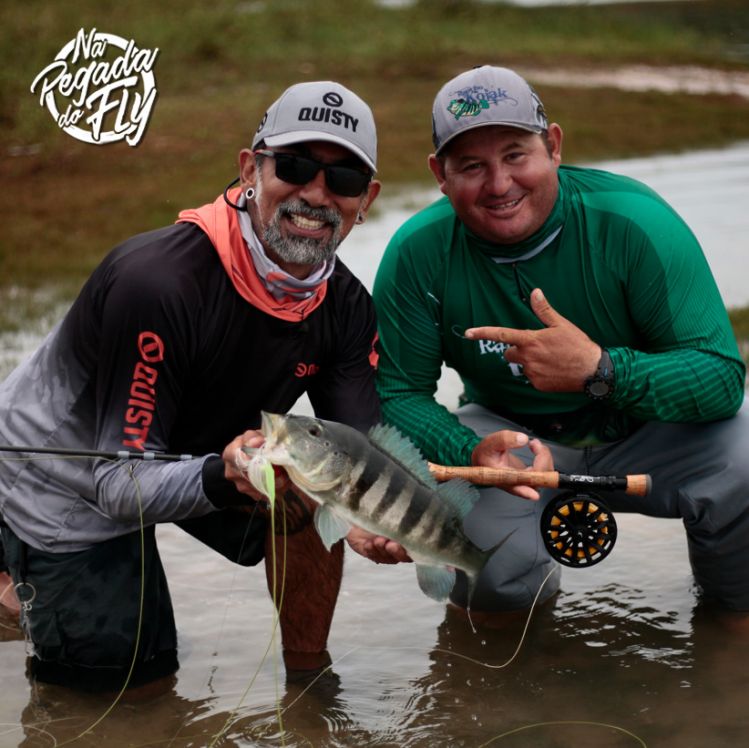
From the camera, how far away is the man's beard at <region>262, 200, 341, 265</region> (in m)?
3.62

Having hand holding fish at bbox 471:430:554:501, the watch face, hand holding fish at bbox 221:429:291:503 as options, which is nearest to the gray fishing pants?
hand holding fish at bbox 471:430:554:501

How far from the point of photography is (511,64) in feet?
69.5

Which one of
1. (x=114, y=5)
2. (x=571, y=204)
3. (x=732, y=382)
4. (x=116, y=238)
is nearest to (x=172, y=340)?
(x=571, y=204)

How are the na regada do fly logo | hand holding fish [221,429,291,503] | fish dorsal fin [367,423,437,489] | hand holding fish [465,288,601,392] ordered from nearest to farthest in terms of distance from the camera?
hand holding fish [221,429,291,503] → fish dorsal fin [367,423,437,489] → hand holding fish [465,288,601,392] → the na regada do fly logo

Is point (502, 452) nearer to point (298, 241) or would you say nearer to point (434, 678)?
point (434, 678)

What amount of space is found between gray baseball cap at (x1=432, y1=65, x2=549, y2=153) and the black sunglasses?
1.56ft

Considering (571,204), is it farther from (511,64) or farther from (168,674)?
(511,64)

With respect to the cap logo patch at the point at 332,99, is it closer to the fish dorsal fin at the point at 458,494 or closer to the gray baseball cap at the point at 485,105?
the gray baseball cap at the point at 485,105

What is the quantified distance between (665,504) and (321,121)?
1697 millimetres

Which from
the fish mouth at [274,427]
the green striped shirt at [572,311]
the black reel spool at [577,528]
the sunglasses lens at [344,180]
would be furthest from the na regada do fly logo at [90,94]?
the fish mouth at [274,427]

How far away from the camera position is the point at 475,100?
400 centimetres

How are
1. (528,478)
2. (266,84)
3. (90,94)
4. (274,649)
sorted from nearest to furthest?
(528,478) < (274,649) < (90,94) < (266,84)

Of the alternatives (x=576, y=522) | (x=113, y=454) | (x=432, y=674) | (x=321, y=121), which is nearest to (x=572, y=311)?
(x=576, y=522)

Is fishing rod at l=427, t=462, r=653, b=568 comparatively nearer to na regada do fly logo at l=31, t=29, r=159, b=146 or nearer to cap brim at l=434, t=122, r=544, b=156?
cap brim at l=434, t=122, r=544, b=156
